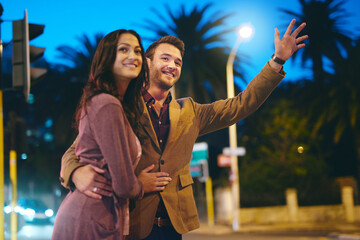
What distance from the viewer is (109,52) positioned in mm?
2400

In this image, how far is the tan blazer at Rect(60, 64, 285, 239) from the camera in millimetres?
2615

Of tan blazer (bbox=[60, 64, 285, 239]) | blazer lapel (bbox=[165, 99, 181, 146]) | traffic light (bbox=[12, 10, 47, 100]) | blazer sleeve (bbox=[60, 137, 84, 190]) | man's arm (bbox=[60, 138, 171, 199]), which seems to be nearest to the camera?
man's arm (bbox=[60, 138, 171, 199])

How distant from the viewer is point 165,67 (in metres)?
2.94

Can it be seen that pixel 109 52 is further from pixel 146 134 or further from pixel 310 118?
pixel 310 118

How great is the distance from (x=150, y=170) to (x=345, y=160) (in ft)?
106

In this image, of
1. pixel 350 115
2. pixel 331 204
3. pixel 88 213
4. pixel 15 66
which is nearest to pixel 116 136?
pixel 88 213

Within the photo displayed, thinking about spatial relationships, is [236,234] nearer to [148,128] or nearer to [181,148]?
[181,148]

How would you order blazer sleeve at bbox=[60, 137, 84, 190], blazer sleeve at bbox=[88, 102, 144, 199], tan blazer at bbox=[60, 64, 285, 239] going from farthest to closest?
tan blazer at bbox=[60, 64, 285, 239] < blazer sleeve at bbox=[60, 137, 84, 190] < blazer sleeve at bbox=[88, 102, 144, 199]

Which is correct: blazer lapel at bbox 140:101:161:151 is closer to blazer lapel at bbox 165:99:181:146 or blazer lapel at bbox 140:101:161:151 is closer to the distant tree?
blazer lapel at bbox 165:99:181:146

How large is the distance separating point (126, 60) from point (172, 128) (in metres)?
0.53

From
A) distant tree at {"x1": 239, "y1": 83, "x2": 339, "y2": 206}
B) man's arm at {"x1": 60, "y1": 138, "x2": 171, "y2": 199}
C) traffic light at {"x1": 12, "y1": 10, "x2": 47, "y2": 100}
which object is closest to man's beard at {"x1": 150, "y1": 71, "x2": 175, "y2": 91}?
man's arm at {"x1": 60, "y1": 138, "x2": 171, "y2": 199}

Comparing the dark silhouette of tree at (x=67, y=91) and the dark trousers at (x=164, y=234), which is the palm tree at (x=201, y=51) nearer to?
the dark silhouette of tree at (x=67, y=91)

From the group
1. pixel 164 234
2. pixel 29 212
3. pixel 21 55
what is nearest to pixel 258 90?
pixel 164 234

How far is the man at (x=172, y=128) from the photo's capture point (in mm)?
2619
